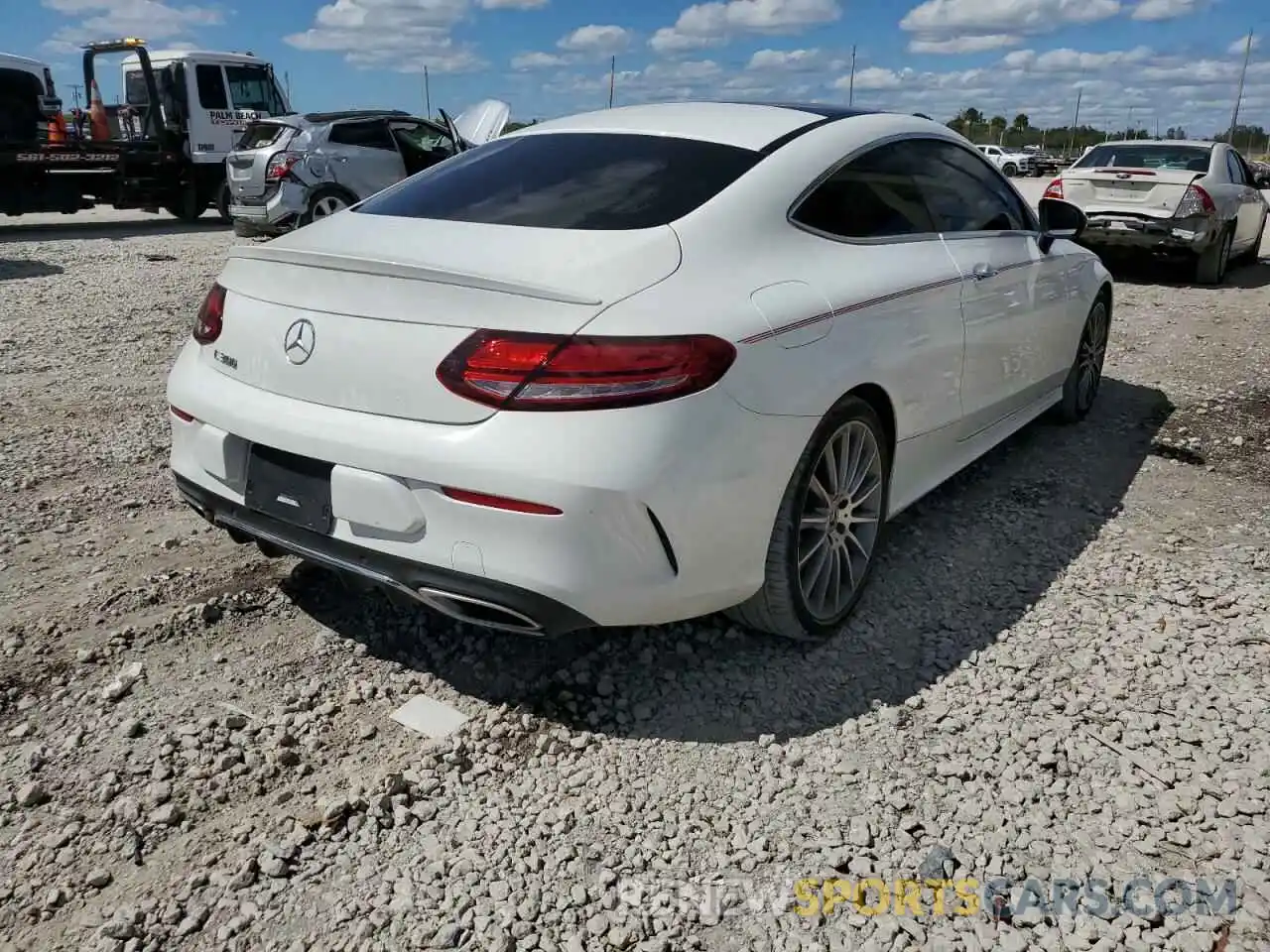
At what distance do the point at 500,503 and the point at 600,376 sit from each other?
367 mm

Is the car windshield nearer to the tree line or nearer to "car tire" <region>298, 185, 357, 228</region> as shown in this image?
"car tire" <region>298, 185, 357, 228</region>

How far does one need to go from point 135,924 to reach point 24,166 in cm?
1534

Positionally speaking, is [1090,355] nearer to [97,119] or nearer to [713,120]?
[713,120]

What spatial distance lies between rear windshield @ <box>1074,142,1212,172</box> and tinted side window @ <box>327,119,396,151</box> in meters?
8.35

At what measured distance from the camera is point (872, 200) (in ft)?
10.8

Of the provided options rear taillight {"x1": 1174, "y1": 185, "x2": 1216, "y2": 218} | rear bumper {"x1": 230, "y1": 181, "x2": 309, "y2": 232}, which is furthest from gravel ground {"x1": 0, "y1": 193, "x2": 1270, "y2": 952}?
rear bumper {"x1": 230, "y1": 181, "x2": 309, "y2": 232}

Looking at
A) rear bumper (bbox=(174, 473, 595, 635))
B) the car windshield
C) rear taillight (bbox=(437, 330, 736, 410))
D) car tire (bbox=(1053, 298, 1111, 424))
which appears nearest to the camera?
rear taillight (bbox=(437, 330, 736, 410))

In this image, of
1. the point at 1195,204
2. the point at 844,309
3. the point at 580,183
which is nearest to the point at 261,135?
the point at 1195,204

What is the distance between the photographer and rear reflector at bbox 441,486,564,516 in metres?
2.30

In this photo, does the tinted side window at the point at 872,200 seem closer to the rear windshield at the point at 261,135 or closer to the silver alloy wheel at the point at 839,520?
the silver alloy wheel at the point at 839,520

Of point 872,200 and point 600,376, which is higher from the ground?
point 872,200

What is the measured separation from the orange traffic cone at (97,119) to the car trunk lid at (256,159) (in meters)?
4.28

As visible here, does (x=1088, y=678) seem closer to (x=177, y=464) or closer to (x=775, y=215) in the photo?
(x=775, y=215)

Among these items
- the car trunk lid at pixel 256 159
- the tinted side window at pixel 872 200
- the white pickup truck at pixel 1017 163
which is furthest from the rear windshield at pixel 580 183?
the white pickup truck at pixel 1017 163
